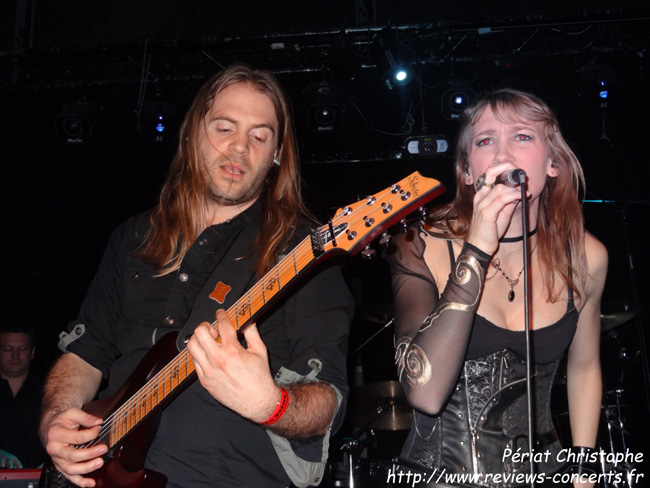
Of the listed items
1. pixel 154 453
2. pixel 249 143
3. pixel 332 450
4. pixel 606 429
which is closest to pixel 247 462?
pixel 154 453

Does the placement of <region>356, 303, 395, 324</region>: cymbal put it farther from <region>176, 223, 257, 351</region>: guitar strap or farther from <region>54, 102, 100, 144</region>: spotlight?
<region>54, 102, 100, 144</region>: spotlight

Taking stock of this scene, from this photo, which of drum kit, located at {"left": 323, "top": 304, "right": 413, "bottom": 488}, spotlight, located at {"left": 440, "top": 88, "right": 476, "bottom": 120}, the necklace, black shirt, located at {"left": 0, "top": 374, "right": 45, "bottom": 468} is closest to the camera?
the necklace

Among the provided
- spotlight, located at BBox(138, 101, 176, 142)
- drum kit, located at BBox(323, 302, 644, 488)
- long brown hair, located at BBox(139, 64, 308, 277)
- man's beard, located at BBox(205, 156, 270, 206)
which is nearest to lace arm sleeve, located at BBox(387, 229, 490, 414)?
long brown hair, located at BBox(139, 64, 308, 277)

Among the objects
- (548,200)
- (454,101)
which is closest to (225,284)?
(548,200)

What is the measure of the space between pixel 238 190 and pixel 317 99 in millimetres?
3996

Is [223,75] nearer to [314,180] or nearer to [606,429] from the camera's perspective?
[314,180]

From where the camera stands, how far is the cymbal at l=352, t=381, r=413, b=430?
548 centimetres

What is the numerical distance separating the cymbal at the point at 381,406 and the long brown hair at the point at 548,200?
2927 mm

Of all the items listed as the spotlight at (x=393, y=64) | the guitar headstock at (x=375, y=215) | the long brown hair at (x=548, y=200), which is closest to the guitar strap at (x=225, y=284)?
the guitar headstock at (x=375, y=215)

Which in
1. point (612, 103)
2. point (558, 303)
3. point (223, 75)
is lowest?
point (558, 303)

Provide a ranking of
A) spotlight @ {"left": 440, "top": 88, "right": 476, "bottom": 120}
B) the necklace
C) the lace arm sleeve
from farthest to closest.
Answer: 1. spotlight @ {"left": 440, "top": 88, "right": 476, "bottom": 120}
2. the necklace
3. the lace arm sleeve

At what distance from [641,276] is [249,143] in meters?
5.30

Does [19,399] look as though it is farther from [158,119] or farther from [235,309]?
[235,309]

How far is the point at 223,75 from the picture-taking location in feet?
10.3
